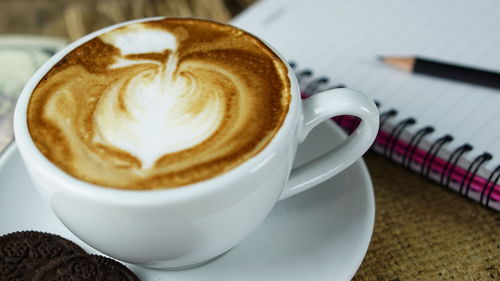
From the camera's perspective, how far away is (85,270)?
2.52 feet

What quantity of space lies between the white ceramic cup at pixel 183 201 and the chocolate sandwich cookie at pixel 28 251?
0.20 feet

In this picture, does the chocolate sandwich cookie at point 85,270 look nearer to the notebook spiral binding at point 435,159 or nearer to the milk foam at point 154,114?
the milk foam at point 154,114

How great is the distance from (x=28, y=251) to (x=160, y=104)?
275 mm

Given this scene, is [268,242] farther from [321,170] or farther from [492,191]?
[492,191]

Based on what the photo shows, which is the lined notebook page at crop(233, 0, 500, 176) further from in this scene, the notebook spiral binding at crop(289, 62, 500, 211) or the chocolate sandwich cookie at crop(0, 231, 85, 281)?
the chocolate sandwich cookie at crop(0, 231, 85, 281)

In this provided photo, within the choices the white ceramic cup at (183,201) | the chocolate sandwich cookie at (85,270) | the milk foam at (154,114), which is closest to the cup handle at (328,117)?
the white ceramic cup at (183,201)

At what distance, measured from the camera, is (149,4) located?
59.9 inches

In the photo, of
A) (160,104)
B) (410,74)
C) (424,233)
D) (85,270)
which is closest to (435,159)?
(424,233)

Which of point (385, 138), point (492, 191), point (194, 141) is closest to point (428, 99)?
point (385, 138)

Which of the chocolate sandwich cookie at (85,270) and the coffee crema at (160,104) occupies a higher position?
the coffee crema at (160,104)

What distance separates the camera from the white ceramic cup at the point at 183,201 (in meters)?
0.65

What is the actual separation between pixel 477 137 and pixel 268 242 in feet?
1.44

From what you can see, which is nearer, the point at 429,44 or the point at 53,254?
the point at 53,254

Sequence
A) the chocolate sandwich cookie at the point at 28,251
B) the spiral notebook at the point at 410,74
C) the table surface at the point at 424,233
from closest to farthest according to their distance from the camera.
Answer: the chocolate sandwich cookie at the point at 28,251 → the table surface at the point at 424,233 → the spiral notebook at the point at 410,74
